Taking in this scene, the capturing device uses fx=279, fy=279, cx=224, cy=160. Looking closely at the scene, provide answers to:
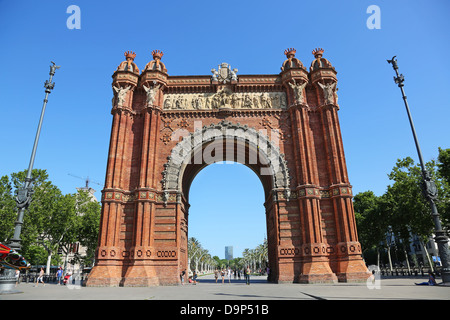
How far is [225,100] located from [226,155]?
5.41 meters

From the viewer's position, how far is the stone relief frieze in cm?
2409

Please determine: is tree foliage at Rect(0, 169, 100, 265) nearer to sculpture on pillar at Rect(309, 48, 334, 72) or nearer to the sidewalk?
the sidewalk

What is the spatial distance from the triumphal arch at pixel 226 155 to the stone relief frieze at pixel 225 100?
88 millimetres

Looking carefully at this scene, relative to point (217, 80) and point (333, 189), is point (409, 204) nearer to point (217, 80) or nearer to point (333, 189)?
point (333, 189)

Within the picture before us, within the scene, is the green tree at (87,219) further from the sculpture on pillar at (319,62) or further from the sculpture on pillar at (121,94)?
the sculpture on pillar at (319,62)

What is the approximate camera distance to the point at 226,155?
26781mm

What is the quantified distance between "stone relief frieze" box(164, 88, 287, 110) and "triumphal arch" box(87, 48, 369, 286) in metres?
0.09

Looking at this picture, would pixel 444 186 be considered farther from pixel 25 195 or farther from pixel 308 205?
pixel 25 195

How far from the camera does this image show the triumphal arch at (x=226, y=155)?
1952 centimetres

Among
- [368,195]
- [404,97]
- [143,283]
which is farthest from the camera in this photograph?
[368,195]

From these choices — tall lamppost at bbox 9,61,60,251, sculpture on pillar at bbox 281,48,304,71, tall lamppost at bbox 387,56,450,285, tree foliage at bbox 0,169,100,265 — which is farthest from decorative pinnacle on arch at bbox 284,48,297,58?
tree foliage at bbox 0,169,100,265

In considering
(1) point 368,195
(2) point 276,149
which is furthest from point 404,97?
(1) point 368,195
